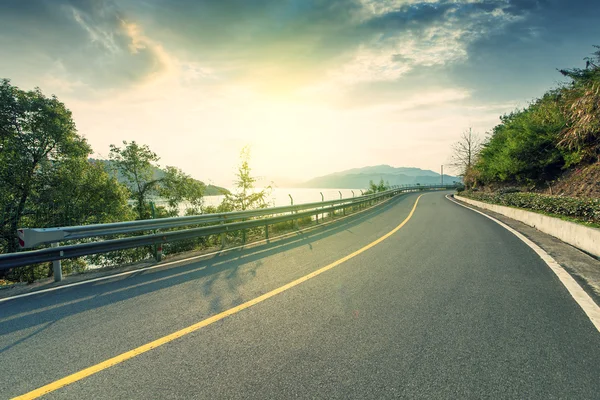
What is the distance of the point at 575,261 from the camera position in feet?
20.6

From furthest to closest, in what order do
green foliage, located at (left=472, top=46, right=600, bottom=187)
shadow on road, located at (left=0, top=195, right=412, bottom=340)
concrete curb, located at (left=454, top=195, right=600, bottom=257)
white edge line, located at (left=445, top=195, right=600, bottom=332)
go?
green foliage, located at (left=472, top=46, right=600, bottom=187), concrete curb, located at (left=454, top=195, right=600, bottom=257), shadow on road, located at (left=0, top=195, right=412, bottom=340), white edge line, located at (left=445, top=195, right=600, bottom=332)

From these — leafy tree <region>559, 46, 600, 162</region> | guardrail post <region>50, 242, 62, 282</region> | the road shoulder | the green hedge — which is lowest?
the road shoulder

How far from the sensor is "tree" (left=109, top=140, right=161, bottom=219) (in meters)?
27.8

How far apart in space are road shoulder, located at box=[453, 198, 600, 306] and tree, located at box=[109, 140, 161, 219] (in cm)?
2826

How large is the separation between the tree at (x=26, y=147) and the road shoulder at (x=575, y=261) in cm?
2546

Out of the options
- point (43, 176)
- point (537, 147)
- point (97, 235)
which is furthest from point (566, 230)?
point (43, 176)

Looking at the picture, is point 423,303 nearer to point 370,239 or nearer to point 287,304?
point 287,304

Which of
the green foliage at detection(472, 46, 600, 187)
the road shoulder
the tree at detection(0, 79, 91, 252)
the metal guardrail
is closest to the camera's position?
the road shoulder

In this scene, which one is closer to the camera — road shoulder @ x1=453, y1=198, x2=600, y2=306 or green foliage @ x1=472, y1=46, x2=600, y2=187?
road shoulder @ x1=453, y1=198, x2=600, y2=306

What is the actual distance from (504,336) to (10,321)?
19.6 feet

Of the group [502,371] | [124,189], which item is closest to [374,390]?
[502,371]

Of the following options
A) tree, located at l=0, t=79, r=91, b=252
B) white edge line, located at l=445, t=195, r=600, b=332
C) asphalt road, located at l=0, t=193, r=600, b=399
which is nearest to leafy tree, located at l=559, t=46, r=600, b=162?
white edge line, located at l=445, t=195, r=600, b=332

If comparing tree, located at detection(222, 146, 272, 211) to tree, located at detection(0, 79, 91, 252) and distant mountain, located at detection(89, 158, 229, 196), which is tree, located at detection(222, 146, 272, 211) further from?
tree, located at detection(0, 79, 91, 252)

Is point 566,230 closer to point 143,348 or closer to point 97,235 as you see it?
point 143,348
